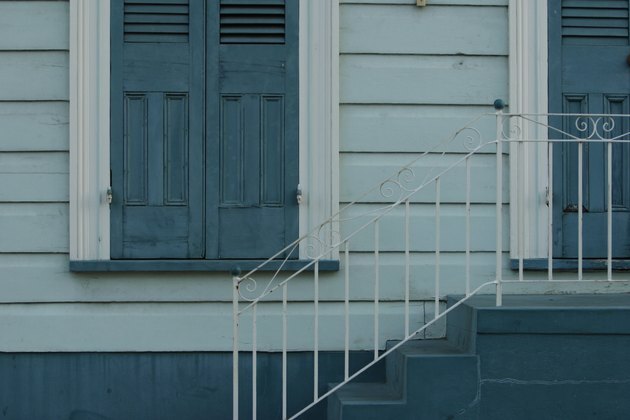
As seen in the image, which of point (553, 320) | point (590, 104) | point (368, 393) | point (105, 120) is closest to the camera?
point (553, 320)

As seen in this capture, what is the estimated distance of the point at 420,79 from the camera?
591 cm

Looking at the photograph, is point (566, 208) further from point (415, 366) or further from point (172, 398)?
point (172, 398)

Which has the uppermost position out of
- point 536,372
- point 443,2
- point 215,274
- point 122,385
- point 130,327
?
Answer: point 443,2

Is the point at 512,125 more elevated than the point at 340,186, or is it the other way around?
the point at 512,125

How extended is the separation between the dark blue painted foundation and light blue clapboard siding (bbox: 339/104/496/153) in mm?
1384

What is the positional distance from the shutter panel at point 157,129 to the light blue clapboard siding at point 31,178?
0.33 meters

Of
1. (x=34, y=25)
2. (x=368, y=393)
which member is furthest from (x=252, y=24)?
(x=368, y=393)

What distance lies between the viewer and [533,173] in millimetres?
5926

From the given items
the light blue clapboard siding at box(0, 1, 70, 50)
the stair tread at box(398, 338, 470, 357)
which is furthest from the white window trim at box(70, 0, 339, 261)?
the stair tread at box(398, 338, 470, 357)

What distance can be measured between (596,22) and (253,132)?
90.1 inches

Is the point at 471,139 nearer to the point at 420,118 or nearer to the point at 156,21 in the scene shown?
the point at 420,118

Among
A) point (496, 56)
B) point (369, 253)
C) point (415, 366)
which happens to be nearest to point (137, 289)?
point (369, 253)

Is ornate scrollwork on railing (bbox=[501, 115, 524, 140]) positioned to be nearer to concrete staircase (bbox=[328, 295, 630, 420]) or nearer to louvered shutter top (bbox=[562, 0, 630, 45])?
louvered shutter top (bbox=[562, 0, 630, 45])

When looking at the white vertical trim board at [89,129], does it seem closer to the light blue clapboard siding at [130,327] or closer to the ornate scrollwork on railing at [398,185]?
the light blue clapboard siding at [130,327]
